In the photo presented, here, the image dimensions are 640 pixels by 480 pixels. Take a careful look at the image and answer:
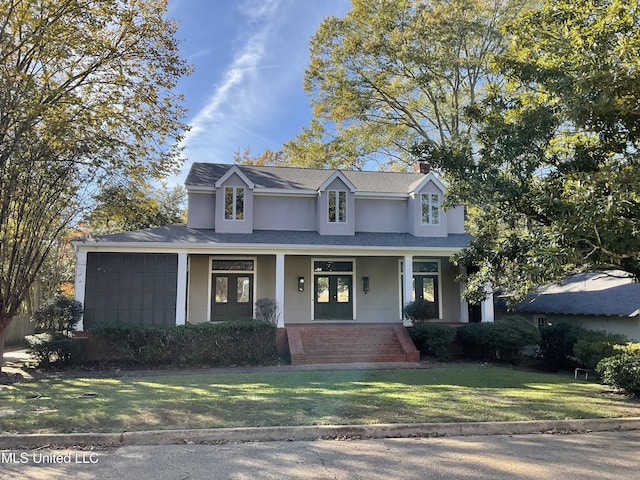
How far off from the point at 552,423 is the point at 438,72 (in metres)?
22.9

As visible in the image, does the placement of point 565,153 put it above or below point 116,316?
above

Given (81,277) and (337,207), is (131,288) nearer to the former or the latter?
(81,277)

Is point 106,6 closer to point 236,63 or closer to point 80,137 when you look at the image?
point 80,137

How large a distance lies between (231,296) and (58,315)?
6.21 meters

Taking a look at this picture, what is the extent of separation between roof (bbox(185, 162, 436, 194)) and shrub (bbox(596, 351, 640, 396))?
11632 millimetres

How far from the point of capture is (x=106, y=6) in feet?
42.1

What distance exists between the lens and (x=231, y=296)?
1814cm

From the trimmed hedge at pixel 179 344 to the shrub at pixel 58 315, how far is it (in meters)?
0.86

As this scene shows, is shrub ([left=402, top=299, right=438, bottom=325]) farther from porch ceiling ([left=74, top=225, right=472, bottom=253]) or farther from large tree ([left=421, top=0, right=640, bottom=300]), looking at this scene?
large tree ([left=421, top=0, right=640, bottom=300])

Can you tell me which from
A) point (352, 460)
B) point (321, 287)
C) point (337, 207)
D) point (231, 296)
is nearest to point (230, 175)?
point (337, 207)

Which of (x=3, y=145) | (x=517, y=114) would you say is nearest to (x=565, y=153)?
(x=517, y=114)

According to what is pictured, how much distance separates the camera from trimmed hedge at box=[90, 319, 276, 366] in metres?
13.5

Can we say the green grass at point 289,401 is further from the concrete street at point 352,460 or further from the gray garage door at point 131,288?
the gray garage door at point 131,288

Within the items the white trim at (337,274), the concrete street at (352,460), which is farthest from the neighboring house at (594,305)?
→ the concrete street at (352,460)
